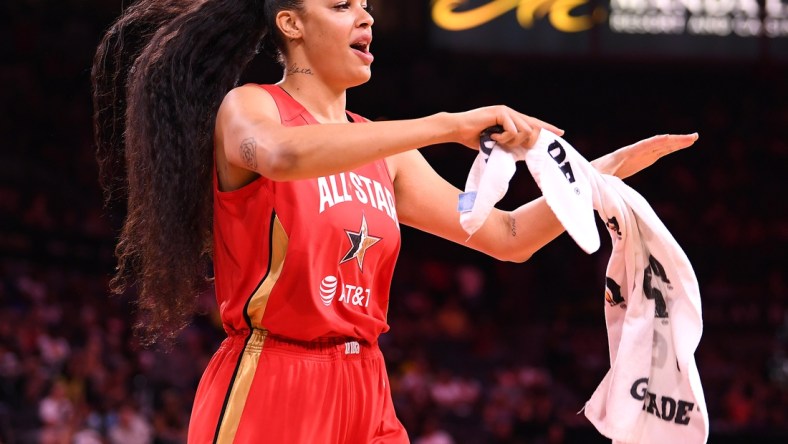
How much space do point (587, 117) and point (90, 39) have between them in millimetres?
6909

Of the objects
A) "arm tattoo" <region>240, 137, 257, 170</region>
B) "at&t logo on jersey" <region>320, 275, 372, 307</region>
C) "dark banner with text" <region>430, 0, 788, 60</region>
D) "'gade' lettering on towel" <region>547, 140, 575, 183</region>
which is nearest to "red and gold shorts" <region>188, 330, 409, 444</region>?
"at&t logo on jersey" <region>320, 275, 372, 307</region>

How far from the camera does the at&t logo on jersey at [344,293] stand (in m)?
2.58

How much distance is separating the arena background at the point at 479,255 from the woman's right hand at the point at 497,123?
611 cm

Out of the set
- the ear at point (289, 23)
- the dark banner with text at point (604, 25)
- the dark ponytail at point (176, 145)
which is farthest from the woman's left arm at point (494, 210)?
the dark banner with text at point (604, 25)

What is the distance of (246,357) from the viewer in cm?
258

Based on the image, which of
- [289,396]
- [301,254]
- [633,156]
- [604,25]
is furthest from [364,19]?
[604,25]

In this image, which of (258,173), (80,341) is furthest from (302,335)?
(80,341)

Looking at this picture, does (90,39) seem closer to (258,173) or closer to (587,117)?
(587,117)

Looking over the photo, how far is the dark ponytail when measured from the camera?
271cm

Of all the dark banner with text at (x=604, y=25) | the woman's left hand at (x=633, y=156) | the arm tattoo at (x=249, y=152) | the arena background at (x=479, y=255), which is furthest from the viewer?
the dark banner with text at (x=604, y=25)

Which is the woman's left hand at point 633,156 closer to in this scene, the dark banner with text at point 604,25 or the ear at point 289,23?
the ear at point 289,23

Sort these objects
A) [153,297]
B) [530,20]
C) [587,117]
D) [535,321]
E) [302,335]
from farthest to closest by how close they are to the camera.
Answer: [587,117] < [535,321] < [530,20] < [153,297] < [302,335]

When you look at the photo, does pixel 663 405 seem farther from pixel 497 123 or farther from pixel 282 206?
pixel 282 206

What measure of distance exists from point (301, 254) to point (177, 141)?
0.48 metres
